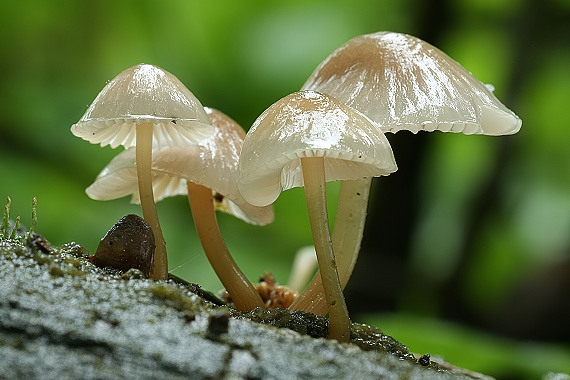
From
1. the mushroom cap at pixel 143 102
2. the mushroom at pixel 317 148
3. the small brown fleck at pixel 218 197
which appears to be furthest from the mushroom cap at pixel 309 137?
the small brown fleck at pixel 218 197

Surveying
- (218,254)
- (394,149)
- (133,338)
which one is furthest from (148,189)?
(394,149)

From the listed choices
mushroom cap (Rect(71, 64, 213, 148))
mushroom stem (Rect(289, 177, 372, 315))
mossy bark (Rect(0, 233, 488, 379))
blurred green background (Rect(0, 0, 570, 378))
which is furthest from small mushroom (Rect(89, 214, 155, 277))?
blurred green background (Rect(0, 0, 570, 378))

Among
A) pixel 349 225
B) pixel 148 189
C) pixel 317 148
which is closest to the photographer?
pixel 317 148

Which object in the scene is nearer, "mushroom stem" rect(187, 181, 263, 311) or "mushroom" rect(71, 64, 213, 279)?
"mushroom" rect(71, 64, 213, 279)

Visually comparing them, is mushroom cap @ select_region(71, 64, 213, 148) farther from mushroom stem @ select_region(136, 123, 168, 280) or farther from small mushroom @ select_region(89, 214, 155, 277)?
small mushroom @ select_region(89, 214, 155, 277)

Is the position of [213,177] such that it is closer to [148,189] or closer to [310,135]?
[148,189]

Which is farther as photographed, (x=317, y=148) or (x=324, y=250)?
(x=324, y=250)

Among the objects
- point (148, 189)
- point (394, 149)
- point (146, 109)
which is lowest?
point (148, 189)

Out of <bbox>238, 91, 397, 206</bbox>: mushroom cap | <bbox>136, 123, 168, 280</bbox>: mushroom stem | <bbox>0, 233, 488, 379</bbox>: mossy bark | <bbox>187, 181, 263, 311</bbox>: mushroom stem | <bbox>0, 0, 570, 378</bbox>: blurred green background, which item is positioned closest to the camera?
<bbox>0, 233, 488, 379</bbox>: mossy bark
